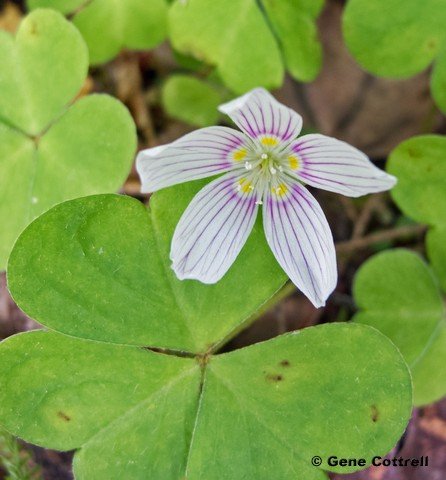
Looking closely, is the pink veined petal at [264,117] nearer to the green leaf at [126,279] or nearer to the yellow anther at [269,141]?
the yellow anther at [269,141]

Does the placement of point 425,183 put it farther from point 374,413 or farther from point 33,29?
point 33,29

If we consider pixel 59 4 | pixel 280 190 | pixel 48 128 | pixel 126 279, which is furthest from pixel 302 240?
pixel 59 4

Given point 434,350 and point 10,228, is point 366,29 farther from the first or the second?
point 10,228

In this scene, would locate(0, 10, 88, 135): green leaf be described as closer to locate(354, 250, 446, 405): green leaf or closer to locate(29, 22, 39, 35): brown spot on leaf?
locate(29, 22, 39, 35): brown spot on leaf

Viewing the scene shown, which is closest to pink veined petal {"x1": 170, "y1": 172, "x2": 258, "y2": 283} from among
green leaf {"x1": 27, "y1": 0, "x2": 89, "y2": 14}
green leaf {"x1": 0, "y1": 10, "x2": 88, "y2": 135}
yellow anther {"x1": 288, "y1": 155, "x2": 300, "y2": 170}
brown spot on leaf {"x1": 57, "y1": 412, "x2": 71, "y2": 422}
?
yellow anther {"x1": 288, "y1": 155, "x2": 300, "y2": 170}

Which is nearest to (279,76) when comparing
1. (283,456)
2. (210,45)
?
(210,45)

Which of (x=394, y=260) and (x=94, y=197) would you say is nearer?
(x=94, y=197)
